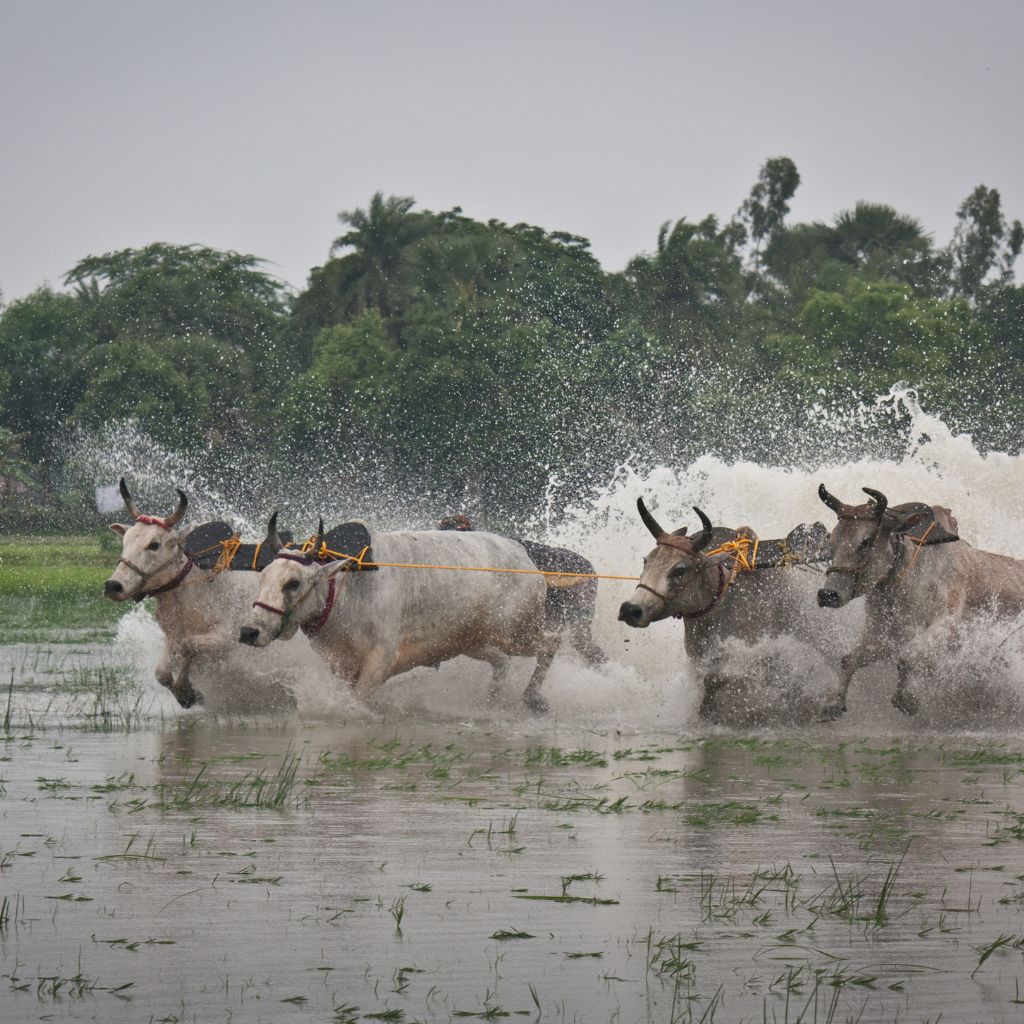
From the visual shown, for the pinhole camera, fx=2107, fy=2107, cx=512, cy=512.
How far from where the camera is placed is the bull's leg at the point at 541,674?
15781 millimetres

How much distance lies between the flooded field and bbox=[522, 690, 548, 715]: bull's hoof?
1.67m

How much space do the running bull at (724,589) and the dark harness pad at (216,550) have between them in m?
2.86

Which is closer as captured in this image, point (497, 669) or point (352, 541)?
point (352, 541)

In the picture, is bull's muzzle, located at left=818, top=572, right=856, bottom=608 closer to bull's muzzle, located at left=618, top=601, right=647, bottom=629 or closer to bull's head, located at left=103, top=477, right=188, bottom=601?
bull's muzzle, located at left=618, top=601, right=647, bottom=629

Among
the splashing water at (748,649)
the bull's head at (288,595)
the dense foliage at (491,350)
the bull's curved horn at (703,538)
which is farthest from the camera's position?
the dense foliage at (491,350)

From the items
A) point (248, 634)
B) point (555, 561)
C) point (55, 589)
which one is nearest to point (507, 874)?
point (248, 634)

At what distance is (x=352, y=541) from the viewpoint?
14844 mm

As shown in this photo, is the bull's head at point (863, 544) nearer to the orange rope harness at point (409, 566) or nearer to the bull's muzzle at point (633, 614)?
Answer: the bull's muzzle at point (633, 614)

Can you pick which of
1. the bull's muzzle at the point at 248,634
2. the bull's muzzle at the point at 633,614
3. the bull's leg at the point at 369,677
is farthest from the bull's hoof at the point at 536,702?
the bull's muzzle at the point at 248,634

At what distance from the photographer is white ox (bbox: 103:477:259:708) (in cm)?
1479

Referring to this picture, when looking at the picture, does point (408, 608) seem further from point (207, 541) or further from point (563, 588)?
point (563, 588)

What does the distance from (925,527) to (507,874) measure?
6.63m

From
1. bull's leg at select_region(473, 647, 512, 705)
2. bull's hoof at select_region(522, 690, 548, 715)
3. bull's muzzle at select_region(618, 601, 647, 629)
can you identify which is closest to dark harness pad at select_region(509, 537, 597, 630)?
bull's leg at select_region(473, 647, 512, 705)

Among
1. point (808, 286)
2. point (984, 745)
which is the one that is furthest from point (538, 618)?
point (808, 286)
